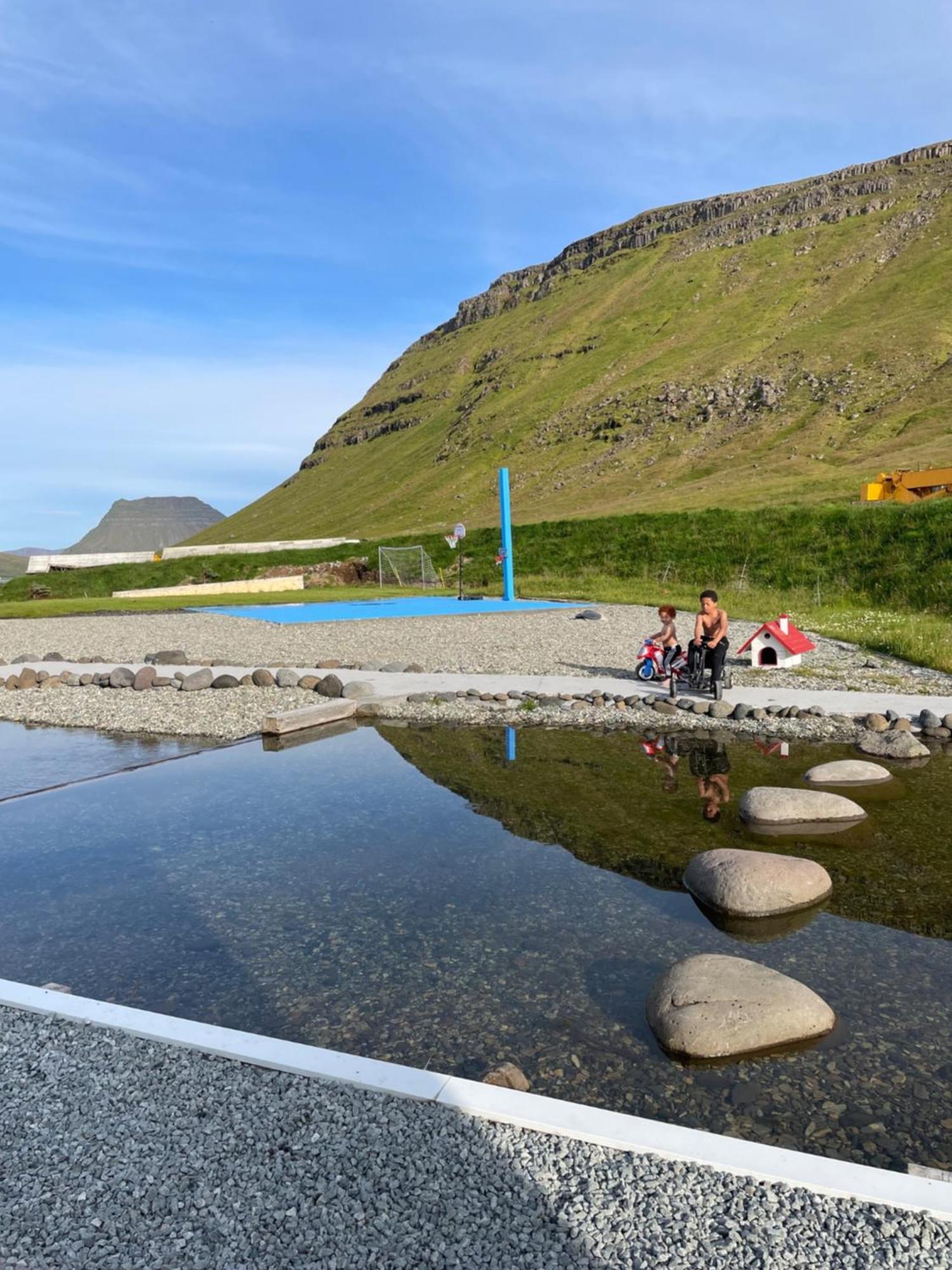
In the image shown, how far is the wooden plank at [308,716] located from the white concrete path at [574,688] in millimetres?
918

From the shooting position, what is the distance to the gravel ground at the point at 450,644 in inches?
601

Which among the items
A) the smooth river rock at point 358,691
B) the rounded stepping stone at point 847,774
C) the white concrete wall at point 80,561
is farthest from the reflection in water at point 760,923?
the white concrete wall at point 80,561

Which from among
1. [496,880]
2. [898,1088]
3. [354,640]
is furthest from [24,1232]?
[354,640]

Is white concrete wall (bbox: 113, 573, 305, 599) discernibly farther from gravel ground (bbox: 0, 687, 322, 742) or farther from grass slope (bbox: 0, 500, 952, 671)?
gravel ground (bbox: 0, 687, 322, 742)

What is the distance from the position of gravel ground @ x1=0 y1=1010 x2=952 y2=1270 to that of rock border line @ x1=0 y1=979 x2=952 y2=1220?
0.04m

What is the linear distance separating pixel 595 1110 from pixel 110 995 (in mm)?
3098

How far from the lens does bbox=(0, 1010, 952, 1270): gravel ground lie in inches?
115

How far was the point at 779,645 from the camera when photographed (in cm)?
1570

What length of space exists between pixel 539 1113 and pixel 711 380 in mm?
123968

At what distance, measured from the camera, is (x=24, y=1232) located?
3.07 metres

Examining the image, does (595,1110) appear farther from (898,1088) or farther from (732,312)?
(732,312)

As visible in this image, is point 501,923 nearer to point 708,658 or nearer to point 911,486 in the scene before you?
point 708,658

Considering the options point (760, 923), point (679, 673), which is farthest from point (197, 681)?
point (760, 923)

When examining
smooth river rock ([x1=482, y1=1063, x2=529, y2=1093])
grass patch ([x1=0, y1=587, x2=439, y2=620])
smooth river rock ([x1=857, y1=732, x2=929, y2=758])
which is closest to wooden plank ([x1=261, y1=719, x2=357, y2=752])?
smooth river rock ([x1=857, y1=732, x2=929, y2=758])
